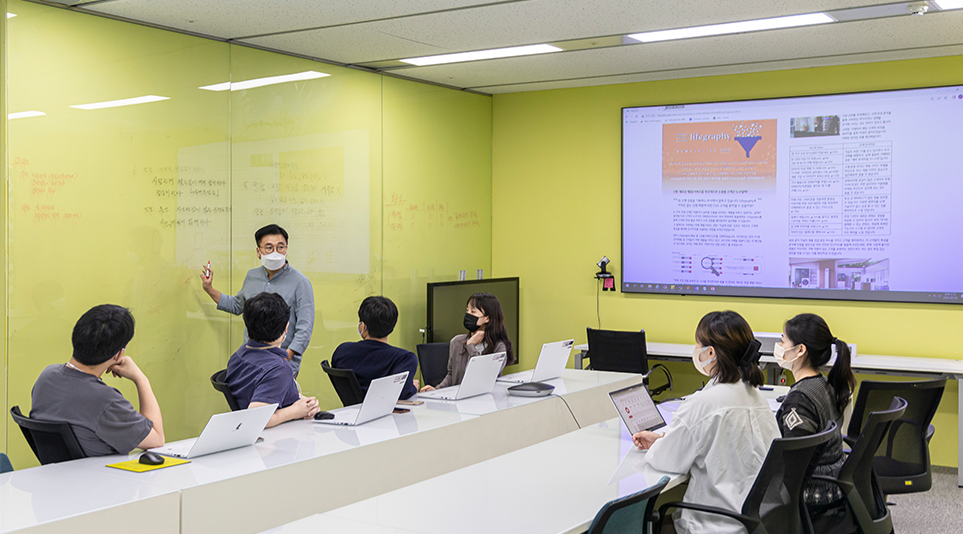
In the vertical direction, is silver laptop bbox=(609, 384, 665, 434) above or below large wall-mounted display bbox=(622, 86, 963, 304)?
below

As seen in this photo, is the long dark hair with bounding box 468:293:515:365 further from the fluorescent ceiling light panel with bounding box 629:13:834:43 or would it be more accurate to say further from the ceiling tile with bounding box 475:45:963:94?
the ceiling tile with bounding box 475:45:963:94

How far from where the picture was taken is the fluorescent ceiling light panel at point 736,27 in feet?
14.6

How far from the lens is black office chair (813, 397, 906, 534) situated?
115 inches

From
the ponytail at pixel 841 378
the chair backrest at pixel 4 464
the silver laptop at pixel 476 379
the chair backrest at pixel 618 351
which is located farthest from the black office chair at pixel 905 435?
the chair backrest at pixel 4 464

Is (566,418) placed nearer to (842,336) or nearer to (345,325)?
(345,325)

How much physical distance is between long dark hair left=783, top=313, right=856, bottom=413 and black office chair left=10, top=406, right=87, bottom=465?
2774mm

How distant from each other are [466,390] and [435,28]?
212cm

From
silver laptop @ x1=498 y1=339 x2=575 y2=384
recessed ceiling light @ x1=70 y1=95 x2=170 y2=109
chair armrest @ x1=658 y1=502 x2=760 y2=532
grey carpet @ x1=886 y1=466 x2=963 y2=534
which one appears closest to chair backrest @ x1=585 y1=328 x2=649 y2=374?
silver laptop @ x1=498 y1=339 x2=575 y2=384

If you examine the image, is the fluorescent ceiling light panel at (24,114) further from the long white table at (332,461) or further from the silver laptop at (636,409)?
the silver laptop at (636,409)

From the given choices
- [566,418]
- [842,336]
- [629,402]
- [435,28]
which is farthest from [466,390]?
[842,336]

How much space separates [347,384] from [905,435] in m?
2.76

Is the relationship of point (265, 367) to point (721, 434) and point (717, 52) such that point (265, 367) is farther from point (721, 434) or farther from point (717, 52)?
point (717, 52)

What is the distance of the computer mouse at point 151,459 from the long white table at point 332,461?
0.18 ft

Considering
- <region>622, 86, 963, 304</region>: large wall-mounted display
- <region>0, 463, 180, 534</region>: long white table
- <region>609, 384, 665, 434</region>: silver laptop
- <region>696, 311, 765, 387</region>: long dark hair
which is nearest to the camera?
<region>0, 463, 180, 534</region>: long white table
